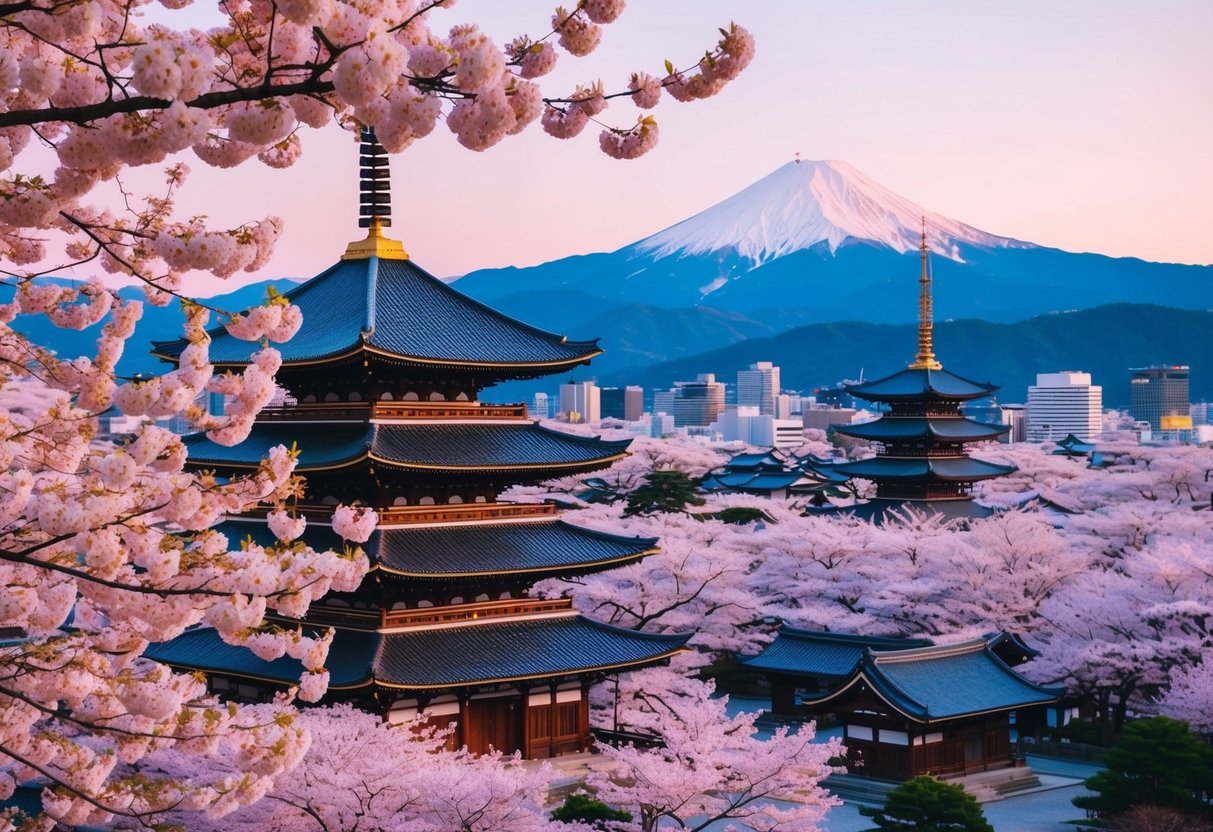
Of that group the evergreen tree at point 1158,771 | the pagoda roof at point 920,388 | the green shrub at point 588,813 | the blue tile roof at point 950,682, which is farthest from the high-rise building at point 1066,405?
the green shrub at point 588,813

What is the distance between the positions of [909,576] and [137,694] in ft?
96.1

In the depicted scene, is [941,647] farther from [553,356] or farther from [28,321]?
[28,321]

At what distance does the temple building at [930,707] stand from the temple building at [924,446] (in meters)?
16.1

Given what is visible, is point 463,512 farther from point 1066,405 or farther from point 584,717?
point 1066,405

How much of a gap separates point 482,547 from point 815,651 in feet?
37.1

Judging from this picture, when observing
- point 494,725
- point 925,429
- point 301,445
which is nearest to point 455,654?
point 494,725

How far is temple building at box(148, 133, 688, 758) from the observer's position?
20984mm

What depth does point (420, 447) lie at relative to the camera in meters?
21.6

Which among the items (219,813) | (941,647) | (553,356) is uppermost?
(553,356)

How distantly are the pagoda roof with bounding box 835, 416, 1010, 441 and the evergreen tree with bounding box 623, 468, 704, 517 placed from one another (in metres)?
7.67

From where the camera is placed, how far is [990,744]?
27.3 meters

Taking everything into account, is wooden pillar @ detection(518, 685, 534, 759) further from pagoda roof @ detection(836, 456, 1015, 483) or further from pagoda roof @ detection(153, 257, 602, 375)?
pagoda roof @ detection(836, 456, 1015, 483)

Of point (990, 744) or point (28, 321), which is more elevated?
point (28, 321)

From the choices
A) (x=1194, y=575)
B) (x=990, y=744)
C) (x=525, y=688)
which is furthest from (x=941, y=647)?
(x=525, y=688)
